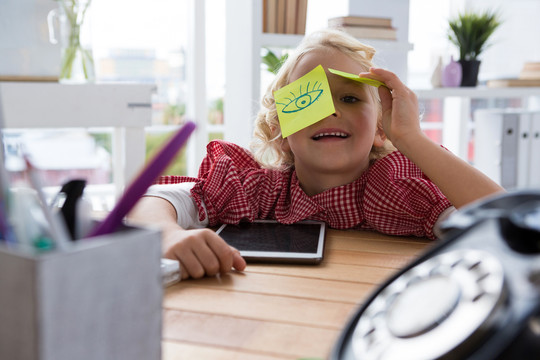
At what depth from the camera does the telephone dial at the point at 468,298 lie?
0.82ft

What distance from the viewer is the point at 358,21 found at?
228cm

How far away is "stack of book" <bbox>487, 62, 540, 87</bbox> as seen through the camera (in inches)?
109

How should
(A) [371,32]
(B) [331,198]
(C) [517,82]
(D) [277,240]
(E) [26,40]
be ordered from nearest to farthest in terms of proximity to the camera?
(D) [277,240]
(B) [331,198]
(E) [26,40]
(A) [371,32]
(C) [517,82]

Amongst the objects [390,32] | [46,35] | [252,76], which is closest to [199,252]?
[46,35]

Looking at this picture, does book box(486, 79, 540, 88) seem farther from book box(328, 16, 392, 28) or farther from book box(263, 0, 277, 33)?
book box(263, 0, 277, 33)

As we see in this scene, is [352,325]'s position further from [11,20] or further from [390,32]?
[390,32]

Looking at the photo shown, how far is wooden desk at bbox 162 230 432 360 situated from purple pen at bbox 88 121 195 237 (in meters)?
0.12

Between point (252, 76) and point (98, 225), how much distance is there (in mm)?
1899

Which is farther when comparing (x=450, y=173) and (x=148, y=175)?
(x=450, y=173)

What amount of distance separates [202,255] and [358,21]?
1898 mm

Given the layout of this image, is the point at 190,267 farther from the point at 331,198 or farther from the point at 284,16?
the point at 284,16

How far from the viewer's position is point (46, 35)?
1.72 metres

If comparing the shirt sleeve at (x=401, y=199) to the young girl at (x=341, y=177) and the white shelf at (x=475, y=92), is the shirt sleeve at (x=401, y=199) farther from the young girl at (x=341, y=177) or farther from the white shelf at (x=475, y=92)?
the white shelf at (x=475, y=92)

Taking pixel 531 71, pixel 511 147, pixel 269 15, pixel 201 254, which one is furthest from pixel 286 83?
pixel 531 71
